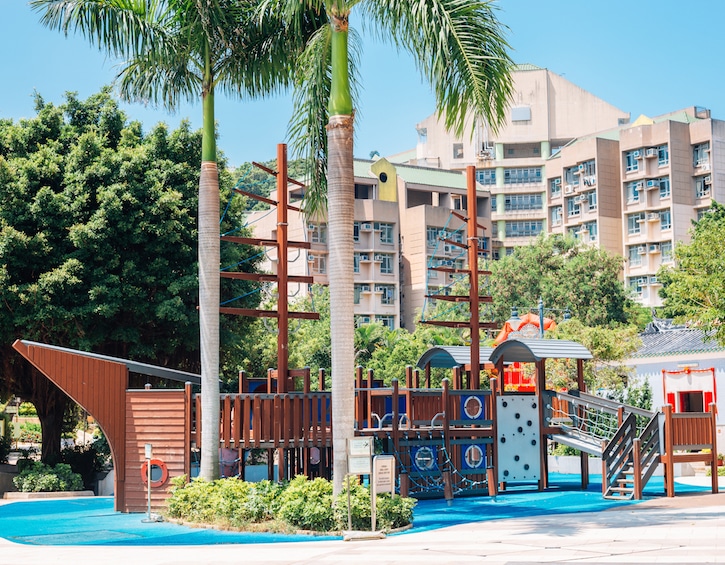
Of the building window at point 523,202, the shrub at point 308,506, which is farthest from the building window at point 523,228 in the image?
the shrub at point 308,506

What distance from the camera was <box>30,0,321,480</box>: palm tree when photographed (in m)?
19.0

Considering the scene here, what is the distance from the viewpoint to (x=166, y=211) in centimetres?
2873

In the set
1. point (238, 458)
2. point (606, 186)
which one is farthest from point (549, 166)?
point (238, 458)

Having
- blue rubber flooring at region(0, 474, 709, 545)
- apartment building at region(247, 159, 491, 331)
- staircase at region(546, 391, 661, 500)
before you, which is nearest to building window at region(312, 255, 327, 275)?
apartment building at region(247, 159, 491, 331)

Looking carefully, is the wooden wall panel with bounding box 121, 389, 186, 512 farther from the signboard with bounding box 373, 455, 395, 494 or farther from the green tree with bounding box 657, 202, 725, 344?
the green tree with bounding box 657, 202, 725, 344

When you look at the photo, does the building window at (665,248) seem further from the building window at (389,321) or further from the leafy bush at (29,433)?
the leafy bush at (29,433)

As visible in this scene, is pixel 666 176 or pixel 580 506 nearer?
pixel 580 506

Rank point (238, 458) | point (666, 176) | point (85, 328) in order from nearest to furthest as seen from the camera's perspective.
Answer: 1. point (238, 458)
2. point (85, 328)
3. point (666, 176)

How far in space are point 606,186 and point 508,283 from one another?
22623mm

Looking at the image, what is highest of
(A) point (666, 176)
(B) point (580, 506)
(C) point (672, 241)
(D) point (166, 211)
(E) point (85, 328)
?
(A) point (666, 176)

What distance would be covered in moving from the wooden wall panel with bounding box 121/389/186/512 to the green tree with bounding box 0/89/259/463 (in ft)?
21.7

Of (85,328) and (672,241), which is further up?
(672,241)

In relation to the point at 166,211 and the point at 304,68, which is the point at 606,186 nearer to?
the point at 166,211

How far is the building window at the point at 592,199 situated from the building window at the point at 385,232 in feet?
61.1
